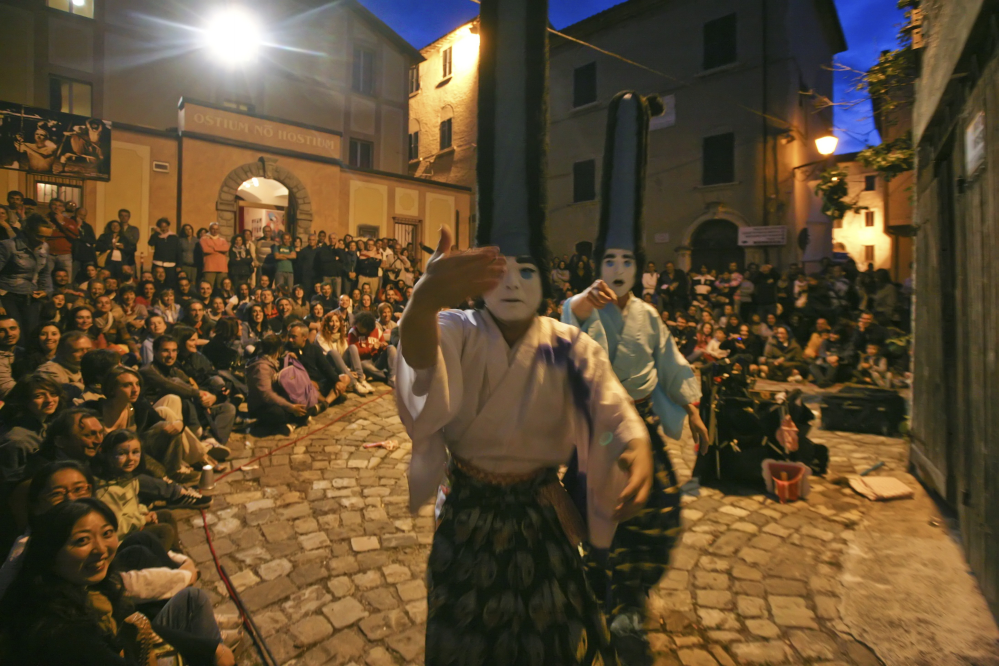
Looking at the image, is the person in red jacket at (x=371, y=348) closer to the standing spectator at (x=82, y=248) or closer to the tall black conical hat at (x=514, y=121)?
the standing spectator at (x=82, y=248)

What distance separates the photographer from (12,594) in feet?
6.55

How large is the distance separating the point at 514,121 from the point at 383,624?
2728 mm

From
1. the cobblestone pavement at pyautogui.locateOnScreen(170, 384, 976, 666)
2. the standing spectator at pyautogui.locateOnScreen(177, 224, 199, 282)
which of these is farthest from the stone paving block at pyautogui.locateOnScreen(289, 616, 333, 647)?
the standing spectator at pyautogui.locateOnScreen(177, 224, 199, 282)

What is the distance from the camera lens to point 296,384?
288 inches

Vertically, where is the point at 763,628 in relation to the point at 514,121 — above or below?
below

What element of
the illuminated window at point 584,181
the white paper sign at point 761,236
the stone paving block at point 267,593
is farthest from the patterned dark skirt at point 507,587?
the illuminated window at point 584,181

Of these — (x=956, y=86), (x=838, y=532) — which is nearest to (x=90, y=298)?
(x=838, y=532)

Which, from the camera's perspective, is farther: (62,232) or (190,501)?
(62,232)

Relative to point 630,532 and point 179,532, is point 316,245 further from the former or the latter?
point 630,532

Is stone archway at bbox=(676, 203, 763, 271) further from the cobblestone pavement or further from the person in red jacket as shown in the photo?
the cobblestone pavement

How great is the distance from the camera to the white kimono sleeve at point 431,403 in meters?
1.76

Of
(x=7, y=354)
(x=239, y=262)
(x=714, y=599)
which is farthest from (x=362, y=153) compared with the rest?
(x=714, y=599)

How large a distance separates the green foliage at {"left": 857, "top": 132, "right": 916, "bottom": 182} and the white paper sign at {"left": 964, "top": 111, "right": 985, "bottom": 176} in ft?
Answer: 8.95

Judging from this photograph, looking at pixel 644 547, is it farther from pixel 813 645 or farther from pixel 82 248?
pixel 82 248
